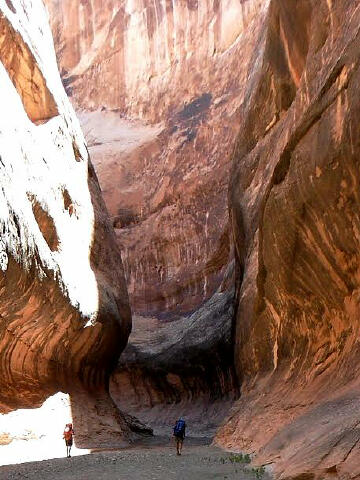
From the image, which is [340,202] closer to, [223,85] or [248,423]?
[248,423]

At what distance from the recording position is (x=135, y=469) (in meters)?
9.18

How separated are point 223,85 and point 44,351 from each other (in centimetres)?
2711

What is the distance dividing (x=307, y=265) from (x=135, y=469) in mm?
5338

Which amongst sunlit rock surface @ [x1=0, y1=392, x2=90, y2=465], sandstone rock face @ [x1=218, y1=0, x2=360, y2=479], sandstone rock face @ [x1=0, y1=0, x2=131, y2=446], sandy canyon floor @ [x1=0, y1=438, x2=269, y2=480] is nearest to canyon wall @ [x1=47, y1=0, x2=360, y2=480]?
sandstone rock face @ [x1=218, y1=0, x2=360, y2=479]

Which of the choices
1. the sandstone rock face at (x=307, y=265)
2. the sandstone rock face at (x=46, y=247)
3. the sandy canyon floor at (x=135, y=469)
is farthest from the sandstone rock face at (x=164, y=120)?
the sandy canyon floor at (x=135, y=469)

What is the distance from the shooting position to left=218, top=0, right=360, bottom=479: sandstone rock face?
8.09 meters

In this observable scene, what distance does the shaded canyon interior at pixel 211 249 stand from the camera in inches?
380

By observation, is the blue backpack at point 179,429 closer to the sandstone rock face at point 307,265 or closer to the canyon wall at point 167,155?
the sandstone rock face at point 307,265

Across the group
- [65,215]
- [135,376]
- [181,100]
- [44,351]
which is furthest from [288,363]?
[181,100]

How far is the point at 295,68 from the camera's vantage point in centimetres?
1650

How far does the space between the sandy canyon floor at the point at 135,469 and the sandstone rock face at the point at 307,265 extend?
2.23ft

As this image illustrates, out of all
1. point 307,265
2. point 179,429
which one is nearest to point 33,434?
point 179,429

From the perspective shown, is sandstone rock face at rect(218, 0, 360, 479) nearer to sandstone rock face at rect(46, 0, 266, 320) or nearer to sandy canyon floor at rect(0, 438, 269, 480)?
sandy canyon floor at rect(0, 438, 269, 480)

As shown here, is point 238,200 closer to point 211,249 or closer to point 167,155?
point 211,249
